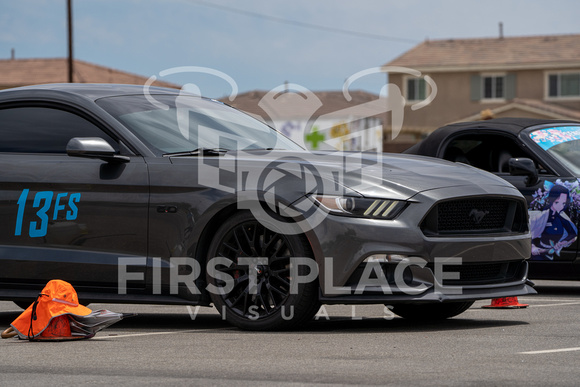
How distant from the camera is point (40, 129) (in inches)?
303

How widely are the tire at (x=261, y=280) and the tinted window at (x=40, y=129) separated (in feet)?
4.39

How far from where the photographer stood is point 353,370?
5.23 meters

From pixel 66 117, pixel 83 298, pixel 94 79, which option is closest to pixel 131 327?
pixel 83 298

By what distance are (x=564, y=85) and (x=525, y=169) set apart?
156 feet

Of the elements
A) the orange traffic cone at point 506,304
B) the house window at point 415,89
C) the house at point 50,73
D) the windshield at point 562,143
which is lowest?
the orange traffic cone at point 506,304

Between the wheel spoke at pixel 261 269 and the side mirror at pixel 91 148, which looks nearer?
the wheel spoke at pixel 261 269

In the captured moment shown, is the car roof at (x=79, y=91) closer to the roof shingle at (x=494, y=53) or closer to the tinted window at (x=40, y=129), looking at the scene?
the tinted window at (x=40, y=129)

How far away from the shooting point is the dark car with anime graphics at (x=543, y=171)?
31.2ft

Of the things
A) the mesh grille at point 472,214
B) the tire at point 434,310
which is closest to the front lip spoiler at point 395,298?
the mesh grille at point 472,214

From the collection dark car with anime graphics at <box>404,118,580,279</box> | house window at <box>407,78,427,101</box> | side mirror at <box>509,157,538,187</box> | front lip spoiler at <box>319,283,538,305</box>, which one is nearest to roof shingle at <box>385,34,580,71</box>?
house window at <box>407,78,427,101</box>

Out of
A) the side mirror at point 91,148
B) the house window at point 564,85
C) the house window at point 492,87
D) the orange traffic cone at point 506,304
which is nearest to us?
the side mirror at point 91,148

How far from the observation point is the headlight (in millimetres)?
6578

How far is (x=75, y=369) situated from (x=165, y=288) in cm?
171

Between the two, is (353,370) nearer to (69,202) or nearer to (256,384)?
(256,384)
